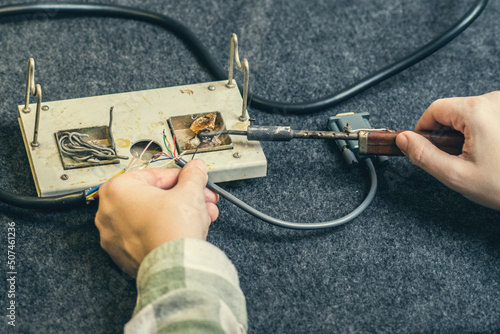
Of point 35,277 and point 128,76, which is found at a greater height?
point 128,76

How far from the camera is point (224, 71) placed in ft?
3.12

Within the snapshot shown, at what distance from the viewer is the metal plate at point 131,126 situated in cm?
74

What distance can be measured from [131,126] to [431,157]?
1.36 feet

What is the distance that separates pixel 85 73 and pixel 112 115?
199mm

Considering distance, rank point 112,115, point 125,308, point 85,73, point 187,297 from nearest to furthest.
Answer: point 187,297 < point 125,308 < point 112,115 < point 85,73

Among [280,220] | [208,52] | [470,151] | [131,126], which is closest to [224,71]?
[208,52]

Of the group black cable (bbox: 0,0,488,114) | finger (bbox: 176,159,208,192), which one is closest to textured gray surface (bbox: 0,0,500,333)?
black cable (bbox: 0,0,488,114)

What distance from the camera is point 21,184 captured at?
2.59 feet

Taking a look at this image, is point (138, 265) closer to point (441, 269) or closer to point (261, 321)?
point (261, 321)

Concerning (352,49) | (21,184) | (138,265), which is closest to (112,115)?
(21,184)

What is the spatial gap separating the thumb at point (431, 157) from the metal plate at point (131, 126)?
0.19 m

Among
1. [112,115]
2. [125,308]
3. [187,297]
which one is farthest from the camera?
[112,115]

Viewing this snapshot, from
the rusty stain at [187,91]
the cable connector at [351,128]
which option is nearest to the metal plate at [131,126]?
the rusty stain at [187,91]

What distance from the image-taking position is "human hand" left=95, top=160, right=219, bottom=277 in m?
0.59
